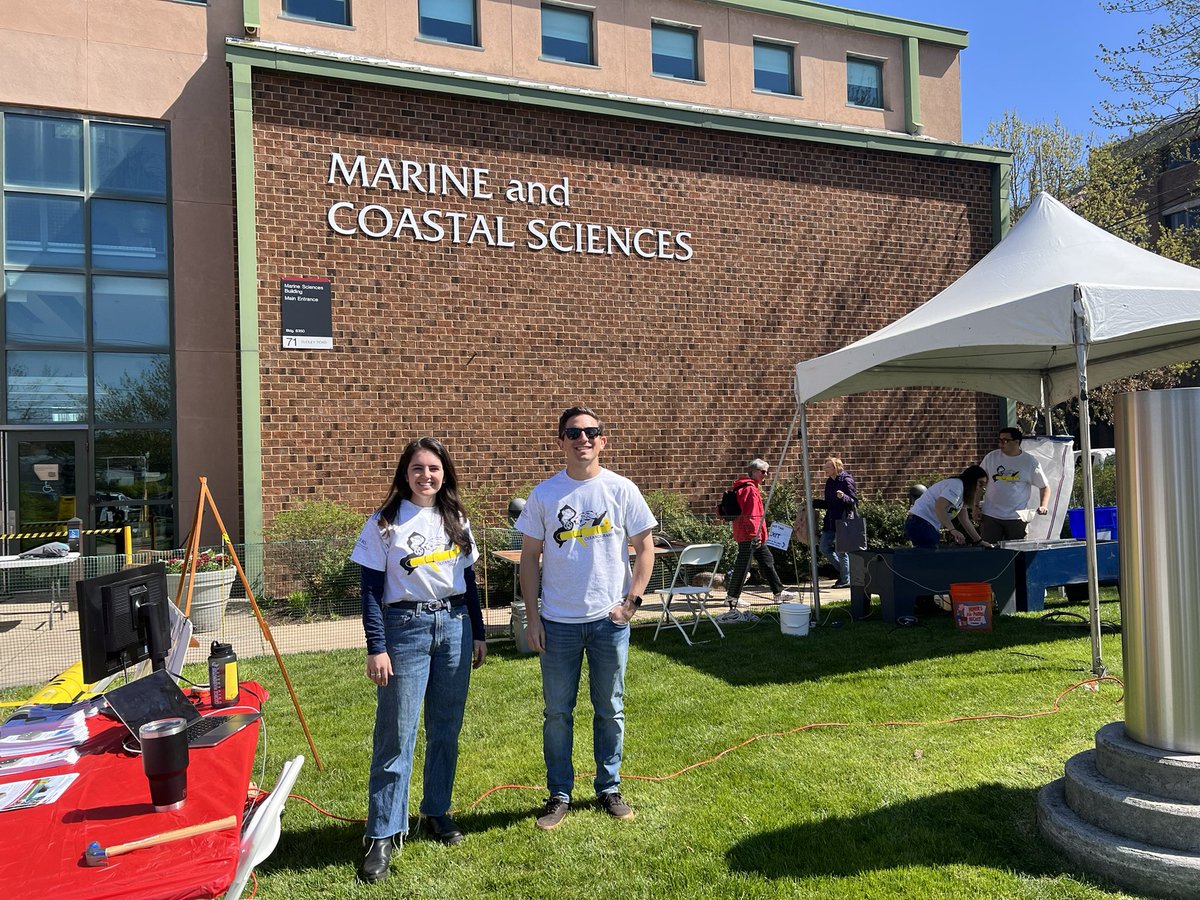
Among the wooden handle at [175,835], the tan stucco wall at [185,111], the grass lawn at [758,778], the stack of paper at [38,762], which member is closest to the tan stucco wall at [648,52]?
the tan stucco wall at [185,111]

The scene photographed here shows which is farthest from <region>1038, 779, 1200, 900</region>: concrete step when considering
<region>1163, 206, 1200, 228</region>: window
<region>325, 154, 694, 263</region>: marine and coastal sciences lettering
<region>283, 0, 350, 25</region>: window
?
<region>1163, 206, 1200, 228</region>: window

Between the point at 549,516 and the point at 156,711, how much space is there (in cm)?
184

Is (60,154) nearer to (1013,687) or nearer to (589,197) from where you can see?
(589,197)

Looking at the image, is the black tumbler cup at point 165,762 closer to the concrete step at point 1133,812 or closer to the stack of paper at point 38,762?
the stack of paper at point 38,762

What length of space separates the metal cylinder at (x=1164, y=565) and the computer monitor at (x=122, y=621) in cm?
418

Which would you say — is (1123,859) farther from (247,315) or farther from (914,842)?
(247,315)

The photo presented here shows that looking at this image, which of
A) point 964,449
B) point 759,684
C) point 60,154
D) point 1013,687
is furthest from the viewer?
point 964,449

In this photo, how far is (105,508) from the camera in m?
12.0

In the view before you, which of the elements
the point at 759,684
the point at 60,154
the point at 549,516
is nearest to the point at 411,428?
the point at 60,154

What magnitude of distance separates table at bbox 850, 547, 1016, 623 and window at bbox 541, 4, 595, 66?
9.14 metres

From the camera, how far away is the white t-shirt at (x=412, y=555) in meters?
3.90

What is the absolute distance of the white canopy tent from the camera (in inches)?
267

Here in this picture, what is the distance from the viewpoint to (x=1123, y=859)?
3.41 metres

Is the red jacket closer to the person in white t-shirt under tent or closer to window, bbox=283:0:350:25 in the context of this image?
the person in white t-shirt under tent
